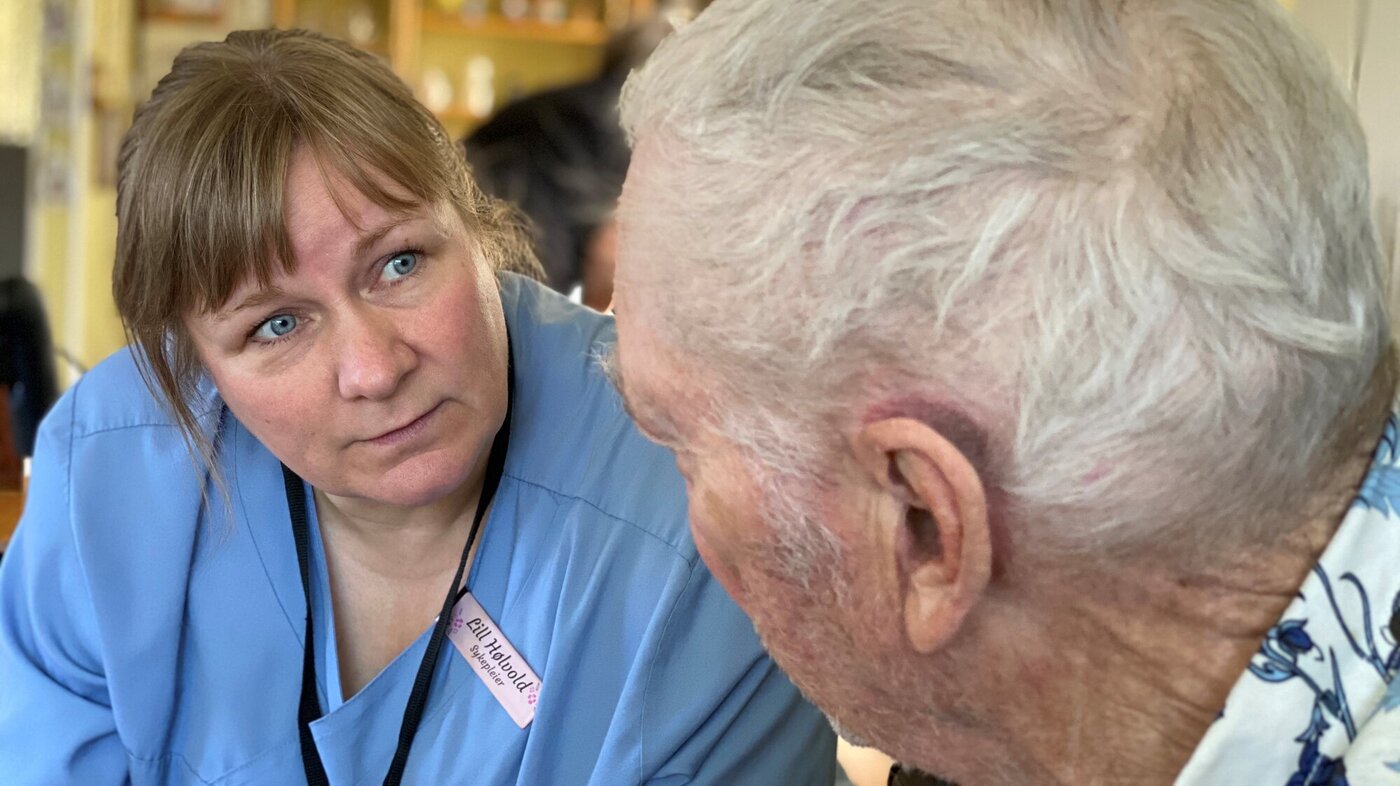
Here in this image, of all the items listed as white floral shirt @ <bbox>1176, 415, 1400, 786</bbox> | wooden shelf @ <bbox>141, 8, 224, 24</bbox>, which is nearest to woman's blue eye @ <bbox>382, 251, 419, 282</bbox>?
white floral shirt @ <bbox>1176, 415, 1400, 786</bbox>

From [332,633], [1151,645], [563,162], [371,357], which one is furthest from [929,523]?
[563,162]

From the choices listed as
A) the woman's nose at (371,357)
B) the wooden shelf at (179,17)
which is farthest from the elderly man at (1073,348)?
the wooden shelf at (179,17)

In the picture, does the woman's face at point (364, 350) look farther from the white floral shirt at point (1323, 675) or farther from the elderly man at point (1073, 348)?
the white floral shirt at point (1323, 675)

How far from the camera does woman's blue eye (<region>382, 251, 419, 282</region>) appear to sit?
1277 millimetres

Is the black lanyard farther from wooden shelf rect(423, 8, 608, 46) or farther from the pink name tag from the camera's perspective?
wooden shelf rect(423, 8, 608, 46)

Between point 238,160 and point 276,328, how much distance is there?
16cm

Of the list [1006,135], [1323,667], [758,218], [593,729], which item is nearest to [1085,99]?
[1006,135]

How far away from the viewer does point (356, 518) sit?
146 cm

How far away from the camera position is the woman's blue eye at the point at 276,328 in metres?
1.27

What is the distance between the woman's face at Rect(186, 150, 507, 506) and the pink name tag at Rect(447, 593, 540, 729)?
0.14 meters

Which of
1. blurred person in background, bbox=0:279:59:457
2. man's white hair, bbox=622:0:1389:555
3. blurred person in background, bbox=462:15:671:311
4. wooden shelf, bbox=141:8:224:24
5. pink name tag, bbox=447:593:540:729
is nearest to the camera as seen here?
man's white hair, bbox=622:0:1389:555

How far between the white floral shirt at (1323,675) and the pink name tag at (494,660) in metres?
0.77

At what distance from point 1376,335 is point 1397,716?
0.65ft

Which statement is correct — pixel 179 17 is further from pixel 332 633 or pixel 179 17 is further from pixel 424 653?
pixel 424 653
